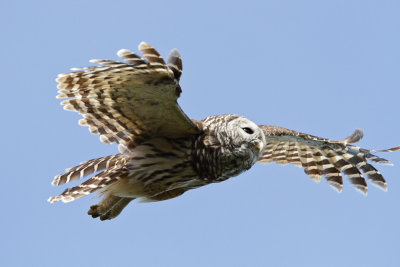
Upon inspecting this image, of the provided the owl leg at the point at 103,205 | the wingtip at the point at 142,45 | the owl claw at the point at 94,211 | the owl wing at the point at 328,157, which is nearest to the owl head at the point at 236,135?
the owl wing at the point at 328,157

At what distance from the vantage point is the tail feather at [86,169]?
9867 mm

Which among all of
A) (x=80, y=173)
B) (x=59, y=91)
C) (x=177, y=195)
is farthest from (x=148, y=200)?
(x=59, y=91)

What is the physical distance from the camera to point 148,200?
33.9ft

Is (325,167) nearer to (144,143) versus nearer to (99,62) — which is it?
(144,143)

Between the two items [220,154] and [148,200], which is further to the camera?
[148,200]

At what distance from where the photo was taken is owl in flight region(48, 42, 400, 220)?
852cm

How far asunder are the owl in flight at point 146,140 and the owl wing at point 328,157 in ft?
6.16

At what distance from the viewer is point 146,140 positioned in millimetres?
9711

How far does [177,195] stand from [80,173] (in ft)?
4.93

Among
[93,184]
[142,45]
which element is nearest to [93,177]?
[93,184]

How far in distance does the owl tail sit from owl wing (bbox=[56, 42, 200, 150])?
368 millimetres

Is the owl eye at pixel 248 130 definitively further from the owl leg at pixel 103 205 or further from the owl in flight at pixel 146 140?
the owl leg at pixel 103 205

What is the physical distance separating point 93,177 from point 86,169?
0.93 feet

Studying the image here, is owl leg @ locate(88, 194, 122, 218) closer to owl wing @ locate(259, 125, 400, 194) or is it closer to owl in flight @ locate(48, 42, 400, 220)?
owl in flight @ locate(48, 42, 400, 220)
